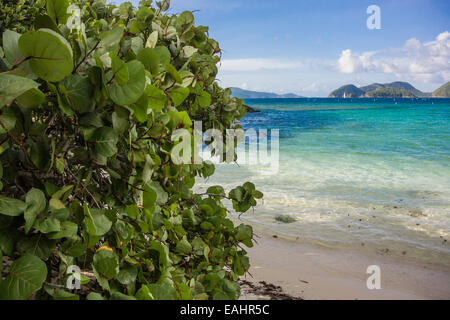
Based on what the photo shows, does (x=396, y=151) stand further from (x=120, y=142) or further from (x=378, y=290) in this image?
(x=120, y=142)

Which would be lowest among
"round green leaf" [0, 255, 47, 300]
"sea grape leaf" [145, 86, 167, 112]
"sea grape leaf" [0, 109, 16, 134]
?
"round green leaf" [0, 255, 47, 300]

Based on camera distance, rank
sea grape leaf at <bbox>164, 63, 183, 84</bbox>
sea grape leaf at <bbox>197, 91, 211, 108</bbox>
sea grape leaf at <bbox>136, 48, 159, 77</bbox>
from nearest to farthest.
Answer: sea grape leaf at <bbox>136, 48, 159, 77</bbox>, sea grape leaf at <bbox>164, 63, 183, 84</bbox>, sea grape leaf at <bbox>197, 91, 211, 108</bbox>

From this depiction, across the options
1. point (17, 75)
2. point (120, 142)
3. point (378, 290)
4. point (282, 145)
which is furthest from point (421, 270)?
point (282, 145)

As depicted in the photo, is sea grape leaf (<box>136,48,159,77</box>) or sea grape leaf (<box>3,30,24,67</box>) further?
sea grape leaf (<box>136,48,159,77</box>)

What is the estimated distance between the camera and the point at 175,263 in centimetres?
170

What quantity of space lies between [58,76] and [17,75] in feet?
0.25

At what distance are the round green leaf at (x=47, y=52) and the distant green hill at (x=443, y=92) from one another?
145 meters

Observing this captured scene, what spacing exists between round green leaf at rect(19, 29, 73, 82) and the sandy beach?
2740 mm

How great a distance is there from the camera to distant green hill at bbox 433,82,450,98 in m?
122

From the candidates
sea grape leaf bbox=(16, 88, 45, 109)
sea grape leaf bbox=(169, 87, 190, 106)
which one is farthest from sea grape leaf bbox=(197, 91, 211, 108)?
sea grape leaf bbox=(16, 88, 45, 109)

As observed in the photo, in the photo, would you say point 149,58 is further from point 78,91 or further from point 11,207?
point 11,207

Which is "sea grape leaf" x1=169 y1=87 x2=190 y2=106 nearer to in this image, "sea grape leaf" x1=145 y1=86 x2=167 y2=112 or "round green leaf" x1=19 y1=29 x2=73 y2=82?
"sea grape leaf" x1=145 y1=86 x2=167 y2=112

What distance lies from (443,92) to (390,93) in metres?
21.6

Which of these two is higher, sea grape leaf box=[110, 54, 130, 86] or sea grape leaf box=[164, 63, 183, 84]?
sea grape leaf box=[164, 63, 183, 84]
